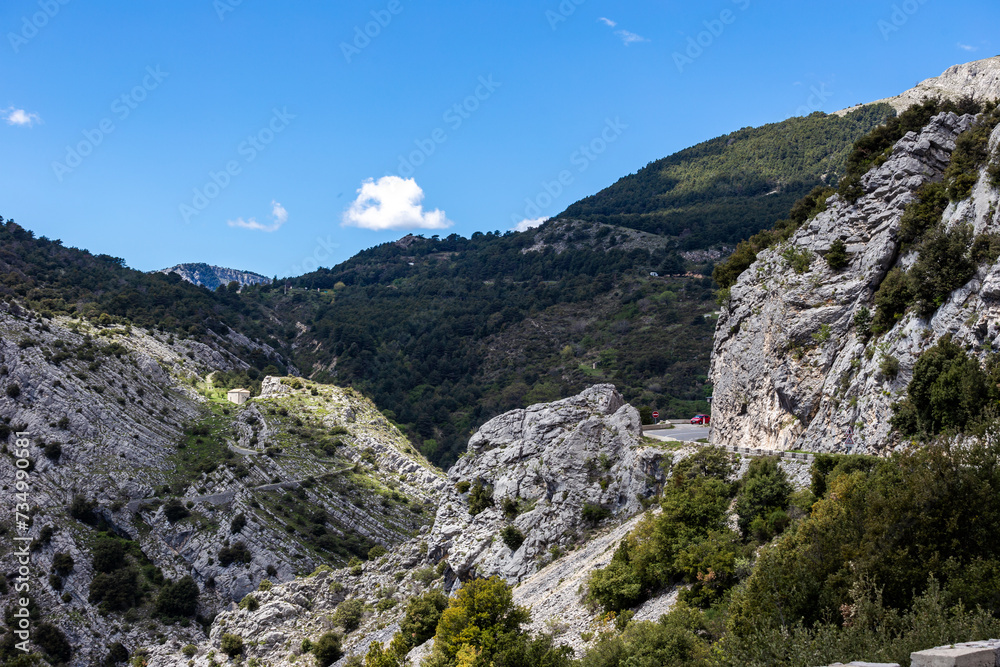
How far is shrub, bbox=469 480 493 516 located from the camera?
3838 cm

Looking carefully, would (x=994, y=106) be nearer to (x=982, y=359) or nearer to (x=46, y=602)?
(x=982, y=359)

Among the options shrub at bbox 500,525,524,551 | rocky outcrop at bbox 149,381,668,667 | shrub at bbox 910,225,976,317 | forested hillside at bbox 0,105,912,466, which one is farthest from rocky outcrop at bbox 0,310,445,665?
shrub at bbox 910,225,976,317

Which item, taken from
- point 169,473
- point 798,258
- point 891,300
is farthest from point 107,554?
point 891,300

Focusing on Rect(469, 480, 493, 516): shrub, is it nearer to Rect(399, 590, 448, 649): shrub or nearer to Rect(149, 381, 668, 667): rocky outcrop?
Rect(149, 381, 668, 667): rocky outcrop

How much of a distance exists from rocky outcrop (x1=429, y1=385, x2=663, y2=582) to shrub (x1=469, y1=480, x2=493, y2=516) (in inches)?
9.6

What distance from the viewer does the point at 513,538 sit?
34.4 metres

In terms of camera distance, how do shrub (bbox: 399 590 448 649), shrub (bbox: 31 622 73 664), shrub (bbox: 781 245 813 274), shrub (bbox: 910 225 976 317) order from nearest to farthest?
1. shrub (bbox: 910 225 976 317)
2. shrub (bbox: 781 245 813 274)
3. shrub (bbox: 399 590 448 649)
4. shrub (bbox: 31 622 73 664)

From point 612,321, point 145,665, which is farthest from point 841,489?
point 612,321

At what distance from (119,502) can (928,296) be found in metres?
67.8

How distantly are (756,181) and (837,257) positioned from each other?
6173 inches

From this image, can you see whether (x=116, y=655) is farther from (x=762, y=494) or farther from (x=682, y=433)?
(x=762, y=494)

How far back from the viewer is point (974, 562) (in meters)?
14.9

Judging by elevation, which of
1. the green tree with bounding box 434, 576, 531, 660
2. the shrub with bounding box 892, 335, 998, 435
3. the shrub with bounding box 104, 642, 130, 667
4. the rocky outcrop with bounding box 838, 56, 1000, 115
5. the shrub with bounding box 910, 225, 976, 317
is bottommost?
the shrub with bounding box 104, 642, 130, 667

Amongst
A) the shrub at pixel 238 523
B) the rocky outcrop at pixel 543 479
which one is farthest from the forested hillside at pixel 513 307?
the rocky outcrop at pixel 543 479
